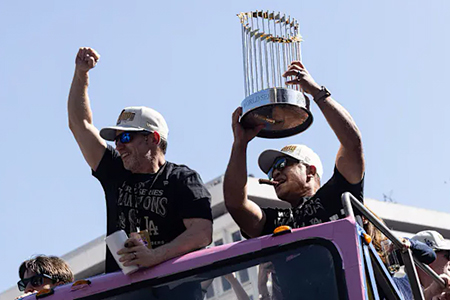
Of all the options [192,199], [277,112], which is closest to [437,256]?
[277,112]

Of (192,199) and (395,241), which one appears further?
(192,199)

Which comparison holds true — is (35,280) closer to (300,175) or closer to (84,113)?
(84,113)

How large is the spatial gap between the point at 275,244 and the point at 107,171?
144 centimetres

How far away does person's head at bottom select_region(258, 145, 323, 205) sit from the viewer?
627 cm

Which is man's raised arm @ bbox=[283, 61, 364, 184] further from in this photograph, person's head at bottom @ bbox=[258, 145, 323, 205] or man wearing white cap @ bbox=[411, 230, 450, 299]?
man wearing white cap @ bbox=[411, 230, 450, 299]

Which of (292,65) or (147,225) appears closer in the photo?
(147,225)

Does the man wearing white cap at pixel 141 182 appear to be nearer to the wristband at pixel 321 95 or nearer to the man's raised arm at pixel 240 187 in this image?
the man's raised arm at pixel 240 187

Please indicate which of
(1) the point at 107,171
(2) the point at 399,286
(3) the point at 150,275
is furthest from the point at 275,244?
(1) the point at 107,171

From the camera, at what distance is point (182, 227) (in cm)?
550

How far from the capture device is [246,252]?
4.90 m

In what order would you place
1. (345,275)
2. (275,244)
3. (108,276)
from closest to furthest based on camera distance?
(345,275) < (275,244) < (108,276)

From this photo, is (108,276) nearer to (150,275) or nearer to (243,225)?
(150,275)

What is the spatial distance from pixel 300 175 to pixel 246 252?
1.51 metres

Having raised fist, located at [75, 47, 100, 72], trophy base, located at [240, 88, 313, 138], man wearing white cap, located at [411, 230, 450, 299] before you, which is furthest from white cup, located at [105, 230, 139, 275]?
man wearing white cap, located at [411, 230, 450, 299]
